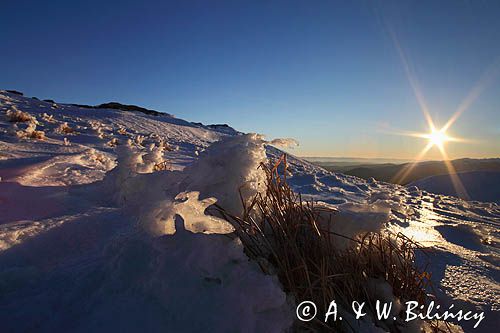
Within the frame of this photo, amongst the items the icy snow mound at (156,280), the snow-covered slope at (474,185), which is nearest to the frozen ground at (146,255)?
the icy snow mound at (156,280)

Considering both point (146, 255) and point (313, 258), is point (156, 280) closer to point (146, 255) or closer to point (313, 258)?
point (146, 255)

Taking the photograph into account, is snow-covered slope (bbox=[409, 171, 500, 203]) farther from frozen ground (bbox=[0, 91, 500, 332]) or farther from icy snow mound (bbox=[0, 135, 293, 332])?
icy snow mound (bbox=[0, 135, 293, 332])

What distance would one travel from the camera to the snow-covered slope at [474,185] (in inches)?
336

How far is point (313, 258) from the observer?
112 centimetres

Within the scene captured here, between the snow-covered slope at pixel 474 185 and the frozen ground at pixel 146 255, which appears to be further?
the snow-covered slope at pixel 474 185

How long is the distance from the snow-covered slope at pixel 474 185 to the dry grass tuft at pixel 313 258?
8652 mm

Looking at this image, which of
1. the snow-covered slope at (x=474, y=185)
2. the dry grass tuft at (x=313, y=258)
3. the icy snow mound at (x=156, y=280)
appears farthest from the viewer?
the snow-covered slope at (x=474, y=185)

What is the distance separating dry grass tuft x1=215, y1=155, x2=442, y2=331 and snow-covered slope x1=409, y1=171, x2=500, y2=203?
8.65 meters

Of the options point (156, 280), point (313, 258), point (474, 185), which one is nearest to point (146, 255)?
point (156, 280)

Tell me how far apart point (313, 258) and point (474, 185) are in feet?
34.2

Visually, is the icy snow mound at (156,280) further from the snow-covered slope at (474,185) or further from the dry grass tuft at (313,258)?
the snow-covered slope at (474,185)

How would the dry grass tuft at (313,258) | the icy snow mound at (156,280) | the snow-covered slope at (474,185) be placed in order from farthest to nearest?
the snow-covered slope at (474,185)
the dry grass tuft at (313,258)
the icy snow mound at (156,280)

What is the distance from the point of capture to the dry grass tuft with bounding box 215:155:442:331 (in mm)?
1010

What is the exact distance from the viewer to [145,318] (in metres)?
0.83
